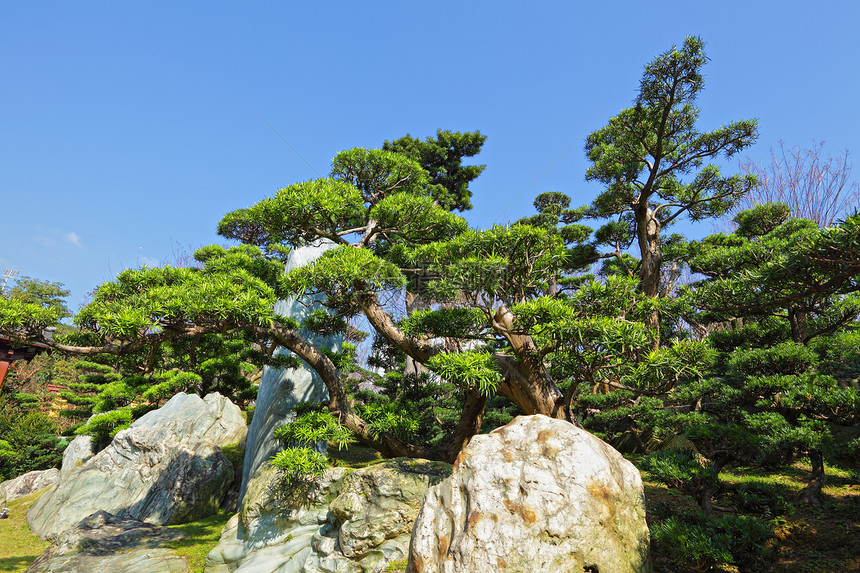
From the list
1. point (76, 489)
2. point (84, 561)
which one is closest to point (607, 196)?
point (84, 561)

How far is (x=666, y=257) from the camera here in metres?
9.66

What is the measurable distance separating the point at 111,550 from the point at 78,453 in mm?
6402

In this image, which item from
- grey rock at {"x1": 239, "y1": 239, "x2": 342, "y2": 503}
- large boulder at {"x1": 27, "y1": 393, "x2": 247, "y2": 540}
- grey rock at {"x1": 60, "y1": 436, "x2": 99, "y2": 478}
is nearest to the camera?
grey rock at {"x1": 239, "y1": 239, "x2": 342, "y2": 503}

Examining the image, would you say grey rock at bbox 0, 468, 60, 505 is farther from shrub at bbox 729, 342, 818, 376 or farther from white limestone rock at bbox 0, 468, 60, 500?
shrub at bbox 729, 342, 818, 376

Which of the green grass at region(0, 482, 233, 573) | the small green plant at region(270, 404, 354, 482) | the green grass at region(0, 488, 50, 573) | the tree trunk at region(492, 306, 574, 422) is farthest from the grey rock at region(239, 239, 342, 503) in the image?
the tree trunk at region(492, 306, 574, 422)

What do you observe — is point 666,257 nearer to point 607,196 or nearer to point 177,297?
point 607,196

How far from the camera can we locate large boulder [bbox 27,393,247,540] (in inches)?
325

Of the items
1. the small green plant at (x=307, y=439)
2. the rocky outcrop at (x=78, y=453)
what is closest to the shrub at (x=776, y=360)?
the small green plant at (x=307, y=439)

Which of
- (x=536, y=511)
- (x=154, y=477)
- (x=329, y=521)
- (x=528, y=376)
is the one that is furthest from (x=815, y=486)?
(x=154, y=477)

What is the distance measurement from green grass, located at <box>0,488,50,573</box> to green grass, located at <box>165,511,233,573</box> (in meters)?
2.17

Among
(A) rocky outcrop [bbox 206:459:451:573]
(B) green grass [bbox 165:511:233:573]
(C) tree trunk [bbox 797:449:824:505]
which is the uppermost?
(C) tree trunk [bbox 797:449:824:505]

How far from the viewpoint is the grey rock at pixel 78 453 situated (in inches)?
418

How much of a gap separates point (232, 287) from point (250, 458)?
15.3ft

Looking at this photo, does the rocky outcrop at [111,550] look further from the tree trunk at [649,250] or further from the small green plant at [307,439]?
the tree trunk at [649,250]
